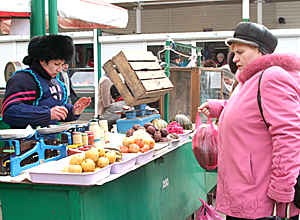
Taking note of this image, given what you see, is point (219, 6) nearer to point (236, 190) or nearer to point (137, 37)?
point (137, 37)

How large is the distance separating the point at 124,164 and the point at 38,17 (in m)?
2.49

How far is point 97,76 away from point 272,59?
10156mm

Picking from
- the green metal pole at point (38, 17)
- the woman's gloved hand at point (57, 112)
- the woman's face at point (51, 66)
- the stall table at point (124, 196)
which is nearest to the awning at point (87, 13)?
the green metal pole at point (38, 17)

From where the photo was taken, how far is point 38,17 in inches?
171

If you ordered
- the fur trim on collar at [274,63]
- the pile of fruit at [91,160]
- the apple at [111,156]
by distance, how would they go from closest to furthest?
the fur trim on collar at [274,63], the pile of fruit at [91,160], the apple at [111,156]

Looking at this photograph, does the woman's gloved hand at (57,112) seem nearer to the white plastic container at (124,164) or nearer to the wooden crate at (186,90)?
the white plastic container at (124,164)

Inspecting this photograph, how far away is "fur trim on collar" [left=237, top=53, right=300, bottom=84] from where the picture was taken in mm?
2307

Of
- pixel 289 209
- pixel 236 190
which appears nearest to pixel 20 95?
pixel 236 190

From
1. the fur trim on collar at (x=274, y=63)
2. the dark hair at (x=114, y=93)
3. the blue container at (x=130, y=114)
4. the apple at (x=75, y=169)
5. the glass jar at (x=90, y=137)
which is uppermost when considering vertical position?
the fur trim on collar at (x=274, y=63)

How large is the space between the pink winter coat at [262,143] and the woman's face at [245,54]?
0.17 metres

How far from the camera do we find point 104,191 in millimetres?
2715

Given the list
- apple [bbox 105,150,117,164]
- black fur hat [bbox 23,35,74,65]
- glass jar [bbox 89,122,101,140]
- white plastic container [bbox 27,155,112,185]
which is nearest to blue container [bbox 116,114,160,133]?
glass jar [bbox 89,122,101,140]

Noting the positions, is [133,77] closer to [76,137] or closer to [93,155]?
[76,137]

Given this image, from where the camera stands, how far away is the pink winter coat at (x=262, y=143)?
211 cm
